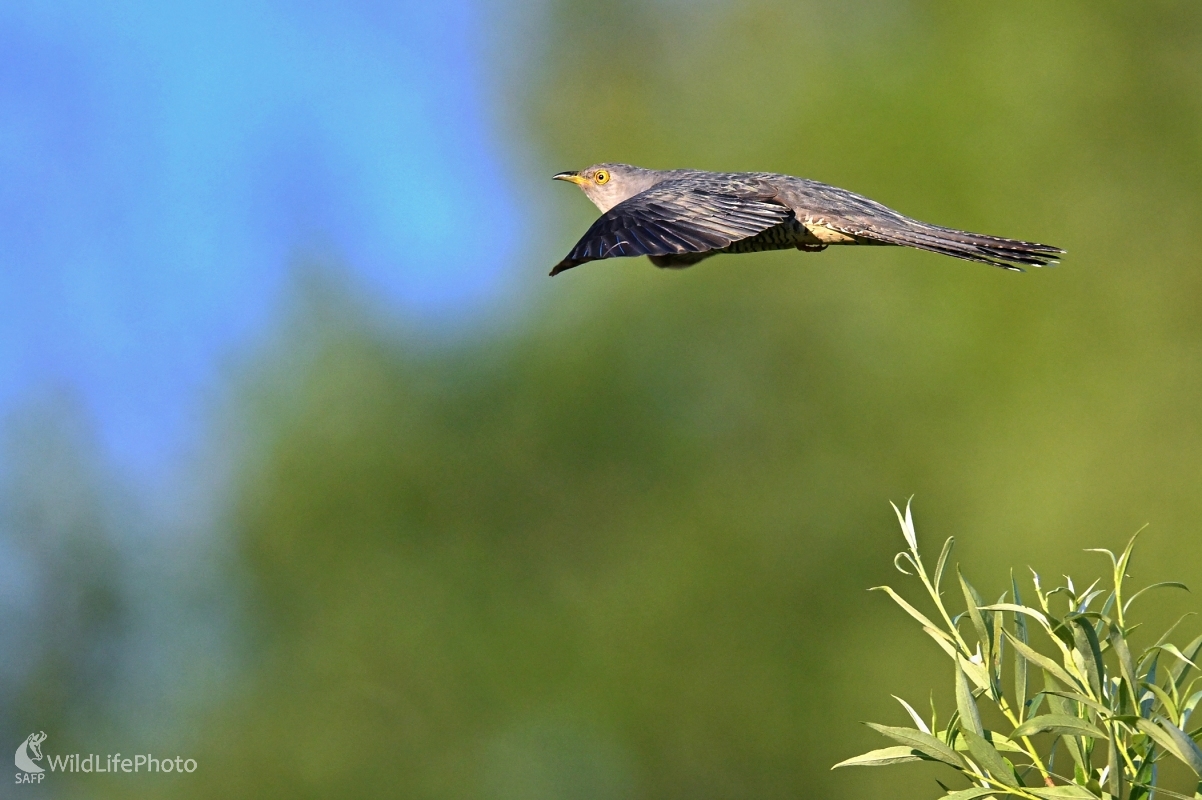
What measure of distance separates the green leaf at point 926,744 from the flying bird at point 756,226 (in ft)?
5.64

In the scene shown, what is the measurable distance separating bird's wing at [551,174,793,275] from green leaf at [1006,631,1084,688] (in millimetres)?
1629

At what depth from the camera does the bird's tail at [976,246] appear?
382cm

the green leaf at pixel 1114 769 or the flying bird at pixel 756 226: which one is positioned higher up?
the flying bird at pixel 756 226

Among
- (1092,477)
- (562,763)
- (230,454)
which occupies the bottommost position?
(562,763)

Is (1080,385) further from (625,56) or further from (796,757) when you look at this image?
(625,56)

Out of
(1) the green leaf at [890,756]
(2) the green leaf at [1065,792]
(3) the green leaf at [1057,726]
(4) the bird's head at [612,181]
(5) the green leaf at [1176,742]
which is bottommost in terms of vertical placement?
(1) the green leaf at [890,756]

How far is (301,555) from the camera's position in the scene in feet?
55.6

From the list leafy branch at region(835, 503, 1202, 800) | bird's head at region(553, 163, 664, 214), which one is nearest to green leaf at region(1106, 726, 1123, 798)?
leafy branch at region(835, 503, 1202, 800)

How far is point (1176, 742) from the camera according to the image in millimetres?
1723

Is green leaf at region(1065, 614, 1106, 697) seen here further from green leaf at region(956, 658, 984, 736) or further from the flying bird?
the flying bird

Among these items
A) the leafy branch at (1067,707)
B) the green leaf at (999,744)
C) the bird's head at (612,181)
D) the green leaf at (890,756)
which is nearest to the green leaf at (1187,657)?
the leafy branch at (1067,707)

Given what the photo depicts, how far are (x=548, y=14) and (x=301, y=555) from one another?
30.1ft

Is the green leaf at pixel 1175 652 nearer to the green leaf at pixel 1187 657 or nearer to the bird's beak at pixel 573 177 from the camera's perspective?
the green leaf at pixel 1187 657

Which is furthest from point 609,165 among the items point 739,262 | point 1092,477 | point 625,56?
point 625,56
